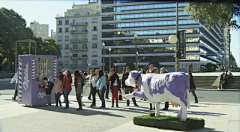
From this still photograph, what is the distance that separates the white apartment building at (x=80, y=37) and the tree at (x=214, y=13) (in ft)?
270

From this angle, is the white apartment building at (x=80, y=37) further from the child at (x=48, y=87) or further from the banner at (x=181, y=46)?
the child at (x=48, y=87)

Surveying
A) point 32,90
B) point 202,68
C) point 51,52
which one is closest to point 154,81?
point 32,90

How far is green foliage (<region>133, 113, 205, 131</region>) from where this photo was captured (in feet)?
28.6

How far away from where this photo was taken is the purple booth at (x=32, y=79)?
14.1 meters

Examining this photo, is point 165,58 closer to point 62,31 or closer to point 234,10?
point 62,31

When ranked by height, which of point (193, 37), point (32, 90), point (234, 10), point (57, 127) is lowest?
point (57, 127)

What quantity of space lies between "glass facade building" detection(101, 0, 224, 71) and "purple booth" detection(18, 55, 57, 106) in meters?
68.0

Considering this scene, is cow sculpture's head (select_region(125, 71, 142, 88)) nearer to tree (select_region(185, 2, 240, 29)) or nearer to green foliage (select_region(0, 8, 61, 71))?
tree (select_region(185, 2, 240, 29))

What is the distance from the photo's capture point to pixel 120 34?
92062 millimetres

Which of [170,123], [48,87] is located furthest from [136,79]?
[48,87]

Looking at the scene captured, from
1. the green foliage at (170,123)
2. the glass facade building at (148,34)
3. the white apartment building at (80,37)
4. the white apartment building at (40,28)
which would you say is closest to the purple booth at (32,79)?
the green foliage at (170,123)

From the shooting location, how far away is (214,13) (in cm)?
961

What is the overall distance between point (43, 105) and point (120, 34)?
78337mm

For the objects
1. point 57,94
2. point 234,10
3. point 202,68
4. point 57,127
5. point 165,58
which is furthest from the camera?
point 165,58
